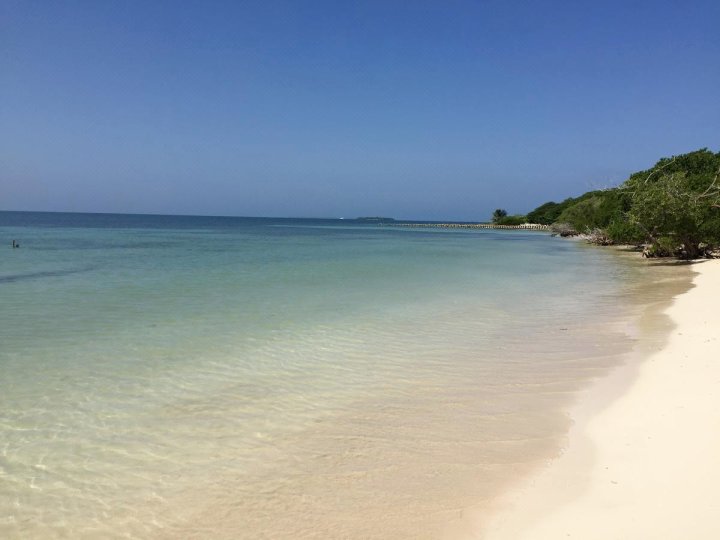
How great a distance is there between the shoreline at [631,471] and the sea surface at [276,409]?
300 mm

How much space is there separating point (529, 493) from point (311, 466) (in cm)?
193

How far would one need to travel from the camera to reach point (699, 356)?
7.73 meters

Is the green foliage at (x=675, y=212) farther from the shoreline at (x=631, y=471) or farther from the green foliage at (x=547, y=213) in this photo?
the green foliage at (x=547, y=213)

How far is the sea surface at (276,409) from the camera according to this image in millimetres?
3996

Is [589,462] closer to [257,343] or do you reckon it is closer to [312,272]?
[257,343]

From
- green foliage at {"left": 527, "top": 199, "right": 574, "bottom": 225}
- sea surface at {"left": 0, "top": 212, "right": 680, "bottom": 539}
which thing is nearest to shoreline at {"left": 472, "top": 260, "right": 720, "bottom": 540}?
sea surface at {"left": 0, "top": 212, "right": 680, "bottom": 539}

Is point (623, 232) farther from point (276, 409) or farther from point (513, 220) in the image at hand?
point (513, 220)

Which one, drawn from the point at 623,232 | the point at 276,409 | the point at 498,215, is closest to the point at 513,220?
the point at 498,215

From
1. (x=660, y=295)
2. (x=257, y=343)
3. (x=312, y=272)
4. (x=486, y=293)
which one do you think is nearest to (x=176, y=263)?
(x=312, y=272)

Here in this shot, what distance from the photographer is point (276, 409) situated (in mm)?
6074

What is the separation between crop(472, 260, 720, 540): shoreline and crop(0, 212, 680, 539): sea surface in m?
0.30

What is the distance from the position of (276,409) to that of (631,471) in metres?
3.78

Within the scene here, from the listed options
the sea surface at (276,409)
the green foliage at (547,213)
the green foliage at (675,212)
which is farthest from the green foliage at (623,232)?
the green foliage at (547,213)

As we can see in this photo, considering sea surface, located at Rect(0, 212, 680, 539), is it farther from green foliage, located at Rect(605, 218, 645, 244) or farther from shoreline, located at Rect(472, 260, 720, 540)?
green foliage, located at Rect(605, 218, 645, 244)
